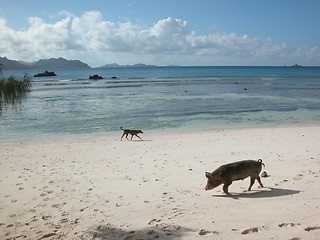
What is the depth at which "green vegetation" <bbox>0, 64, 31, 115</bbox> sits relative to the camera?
725 centimetres

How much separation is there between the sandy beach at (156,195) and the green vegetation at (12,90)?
8.97 feet

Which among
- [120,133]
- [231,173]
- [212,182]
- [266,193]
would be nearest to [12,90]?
[212,182]

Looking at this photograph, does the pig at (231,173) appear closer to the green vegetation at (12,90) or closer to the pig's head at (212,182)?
the pig's head at (212,182)

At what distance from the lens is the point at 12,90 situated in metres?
7.40

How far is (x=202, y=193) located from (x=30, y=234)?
13.9ft

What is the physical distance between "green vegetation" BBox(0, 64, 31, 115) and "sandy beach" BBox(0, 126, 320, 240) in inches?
108

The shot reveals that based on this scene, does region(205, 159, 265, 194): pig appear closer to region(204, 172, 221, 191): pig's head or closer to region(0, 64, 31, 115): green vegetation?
region(204, 172, 221, 191): pig's head

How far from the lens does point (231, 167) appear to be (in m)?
8.84

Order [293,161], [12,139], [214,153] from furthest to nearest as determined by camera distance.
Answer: [12,139], [214,153], [293,161]

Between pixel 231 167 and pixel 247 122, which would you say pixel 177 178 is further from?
pixel 247 122

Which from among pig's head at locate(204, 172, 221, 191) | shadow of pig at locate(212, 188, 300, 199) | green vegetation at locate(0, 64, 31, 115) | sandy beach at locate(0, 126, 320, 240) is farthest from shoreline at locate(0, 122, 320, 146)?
shadow of pig at locate(212, 188, 300, 199)

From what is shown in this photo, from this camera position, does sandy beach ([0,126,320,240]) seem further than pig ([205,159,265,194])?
No

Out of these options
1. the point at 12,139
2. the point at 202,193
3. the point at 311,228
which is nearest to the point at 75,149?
the point at 12,139

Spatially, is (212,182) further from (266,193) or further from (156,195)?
(156,195)
